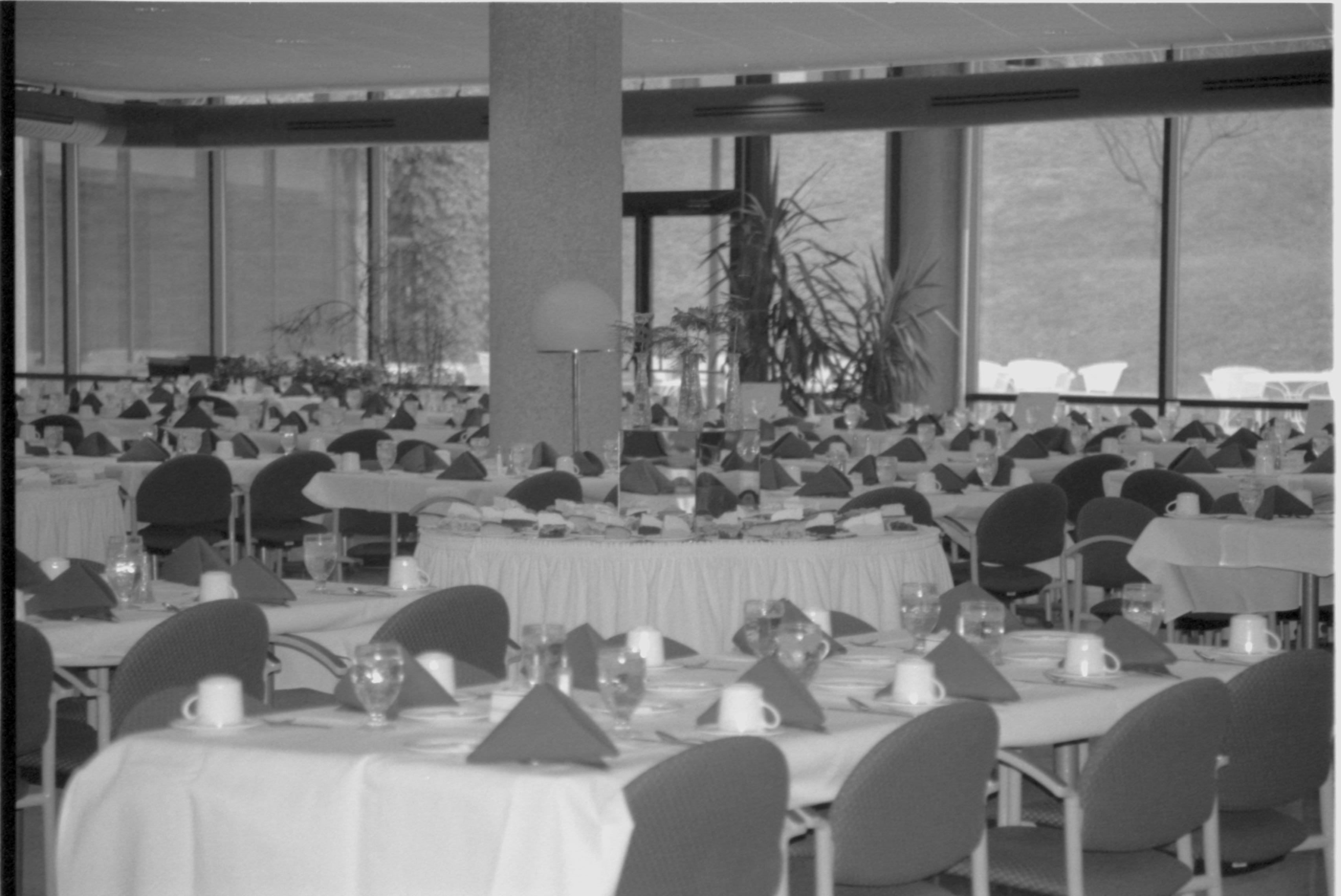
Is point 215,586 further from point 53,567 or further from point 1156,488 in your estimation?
point 1156,488

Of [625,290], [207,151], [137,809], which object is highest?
[207,151]

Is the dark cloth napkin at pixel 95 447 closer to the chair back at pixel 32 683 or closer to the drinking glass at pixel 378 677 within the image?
the chair back at pixel 32 683

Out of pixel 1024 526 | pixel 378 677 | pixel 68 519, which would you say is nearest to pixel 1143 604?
pixel 378 677

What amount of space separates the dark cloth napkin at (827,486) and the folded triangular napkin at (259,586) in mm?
2923

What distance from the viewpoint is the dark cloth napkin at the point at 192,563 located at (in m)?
4.98

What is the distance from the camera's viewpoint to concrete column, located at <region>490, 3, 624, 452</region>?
9.57m

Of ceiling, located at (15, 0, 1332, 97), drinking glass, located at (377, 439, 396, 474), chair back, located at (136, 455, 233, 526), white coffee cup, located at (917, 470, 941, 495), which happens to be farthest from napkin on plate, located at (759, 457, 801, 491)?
ceiling, located at (15, 0, 1332, 97)

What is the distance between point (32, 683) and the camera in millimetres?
3824

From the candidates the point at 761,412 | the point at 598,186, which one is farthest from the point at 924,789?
the point at 761,412

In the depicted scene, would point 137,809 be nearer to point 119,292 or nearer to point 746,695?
point 746,695

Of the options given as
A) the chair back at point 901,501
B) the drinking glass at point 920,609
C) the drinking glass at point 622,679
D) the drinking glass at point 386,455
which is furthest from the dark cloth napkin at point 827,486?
the drinking glass at point 622,679

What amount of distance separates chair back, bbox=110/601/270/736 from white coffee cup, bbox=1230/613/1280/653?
1990 mm

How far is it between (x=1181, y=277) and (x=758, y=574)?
9.68 metres

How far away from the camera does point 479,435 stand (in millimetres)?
10875
